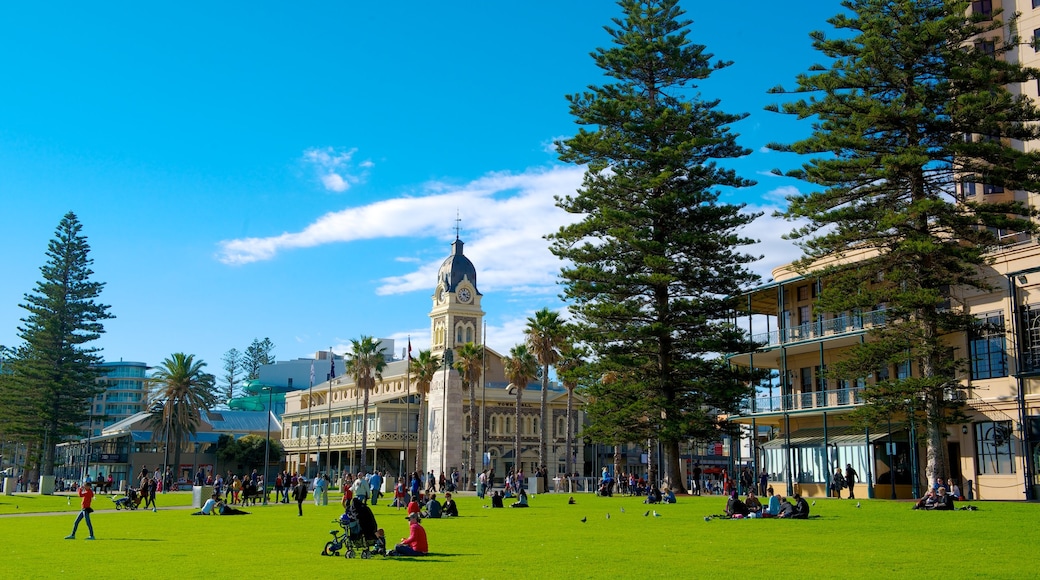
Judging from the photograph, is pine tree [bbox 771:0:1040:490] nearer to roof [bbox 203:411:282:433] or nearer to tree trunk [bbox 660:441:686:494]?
tree trunk [bbox 660:441:686:494]

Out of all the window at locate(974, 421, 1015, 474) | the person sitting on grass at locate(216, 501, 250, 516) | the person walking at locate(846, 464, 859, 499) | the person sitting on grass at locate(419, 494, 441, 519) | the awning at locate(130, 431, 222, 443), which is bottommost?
the person sitting on grass at locate(216, 501, 250, 516)

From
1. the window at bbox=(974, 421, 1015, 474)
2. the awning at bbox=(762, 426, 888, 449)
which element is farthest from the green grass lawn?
the awning at bbox=(762, 426, 888, 449)

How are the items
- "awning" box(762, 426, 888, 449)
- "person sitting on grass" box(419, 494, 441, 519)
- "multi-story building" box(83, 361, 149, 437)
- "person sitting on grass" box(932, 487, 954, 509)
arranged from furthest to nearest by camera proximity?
1. "multi-story building" box(83, 361, 149, 437)
2. "awning" box(762, 426, 888, 449)
3. "person sitting on grass" box(419, 494, 441, 519)
4. "person sitting on grass" box(932, 487, 954, 509)

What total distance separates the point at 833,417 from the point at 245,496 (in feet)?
80.3

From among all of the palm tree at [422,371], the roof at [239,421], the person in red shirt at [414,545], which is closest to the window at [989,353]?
the person in red shirt at [414,545]

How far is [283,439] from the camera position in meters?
96.8

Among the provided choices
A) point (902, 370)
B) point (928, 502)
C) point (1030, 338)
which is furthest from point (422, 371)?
point (928, 502)

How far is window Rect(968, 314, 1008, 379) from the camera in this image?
34.8 meters

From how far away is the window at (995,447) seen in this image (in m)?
34.4

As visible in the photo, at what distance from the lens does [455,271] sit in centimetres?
9644

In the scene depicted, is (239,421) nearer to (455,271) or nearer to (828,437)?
(455,271)

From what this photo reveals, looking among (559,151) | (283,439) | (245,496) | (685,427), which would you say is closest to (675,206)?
(559,151)

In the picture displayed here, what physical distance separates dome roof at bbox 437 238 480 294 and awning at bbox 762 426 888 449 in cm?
5274

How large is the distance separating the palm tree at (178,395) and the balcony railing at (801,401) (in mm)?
39435
